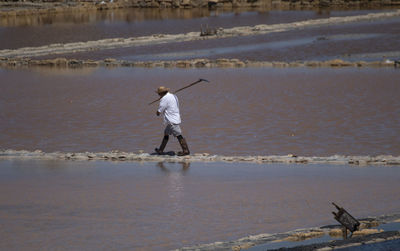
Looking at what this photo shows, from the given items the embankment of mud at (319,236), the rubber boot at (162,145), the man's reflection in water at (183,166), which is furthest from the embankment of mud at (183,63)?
the embankment of mud at (319,236)

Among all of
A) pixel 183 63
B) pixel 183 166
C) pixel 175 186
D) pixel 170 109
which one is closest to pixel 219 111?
pixel 170 109

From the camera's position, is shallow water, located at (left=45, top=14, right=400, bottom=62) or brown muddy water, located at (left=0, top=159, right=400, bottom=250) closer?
brown muddy water, located at (left=0, top=159, right=400, bottom=250)

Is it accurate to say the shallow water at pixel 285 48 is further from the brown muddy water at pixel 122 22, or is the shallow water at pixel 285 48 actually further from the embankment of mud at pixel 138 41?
the brown muddy water at pixel 122 22

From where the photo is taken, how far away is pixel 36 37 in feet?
126

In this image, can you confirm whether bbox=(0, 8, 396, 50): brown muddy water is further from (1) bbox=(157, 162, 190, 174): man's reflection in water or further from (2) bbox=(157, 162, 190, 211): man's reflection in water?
(2) bbox=(157, 162, 190, 211): man's reflection in water

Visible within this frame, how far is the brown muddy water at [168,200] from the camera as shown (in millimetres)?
8291

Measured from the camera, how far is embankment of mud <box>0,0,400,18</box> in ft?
Result: 188

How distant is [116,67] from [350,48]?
28.9 feet

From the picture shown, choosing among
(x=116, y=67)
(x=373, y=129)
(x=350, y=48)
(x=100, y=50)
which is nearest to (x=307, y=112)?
(x=373, y=129)

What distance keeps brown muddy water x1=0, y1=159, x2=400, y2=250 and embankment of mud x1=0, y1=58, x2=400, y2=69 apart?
13201mm

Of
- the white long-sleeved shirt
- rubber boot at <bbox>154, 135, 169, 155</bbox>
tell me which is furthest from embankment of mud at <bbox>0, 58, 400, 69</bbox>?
the white long-sleeved shirt

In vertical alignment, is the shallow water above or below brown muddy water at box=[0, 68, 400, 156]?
below

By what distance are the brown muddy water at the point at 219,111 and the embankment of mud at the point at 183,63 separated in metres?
0.83

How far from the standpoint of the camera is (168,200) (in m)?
9.67
